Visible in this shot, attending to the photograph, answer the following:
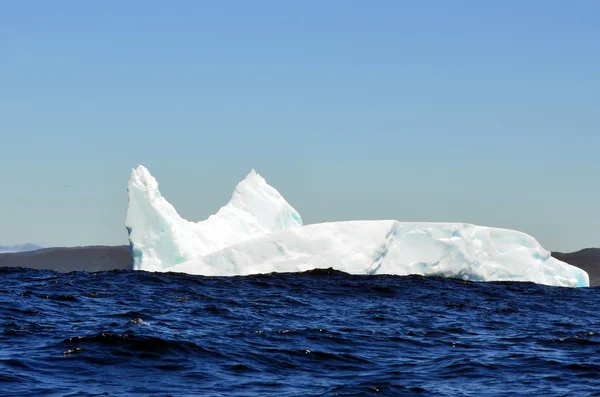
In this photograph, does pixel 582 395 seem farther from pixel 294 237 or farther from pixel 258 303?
pixel 294 237

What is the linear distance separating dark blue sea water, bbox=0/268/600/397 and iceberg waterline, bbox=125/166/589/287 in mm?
3039

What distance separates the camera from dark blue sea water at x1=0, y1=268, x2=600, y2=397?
1065 cm

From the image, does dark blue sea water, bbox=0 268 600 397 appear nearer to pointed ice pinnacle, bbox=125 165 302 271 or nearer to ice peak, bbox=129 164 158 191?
pointed ice pinnacle, bbox=125 165 302 271

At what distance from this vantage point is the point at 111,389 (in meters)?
10.0

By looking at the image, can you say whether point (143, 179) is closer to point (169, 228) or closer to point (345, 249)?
point (169, 228)

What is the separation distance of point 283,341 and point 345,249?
12.9m

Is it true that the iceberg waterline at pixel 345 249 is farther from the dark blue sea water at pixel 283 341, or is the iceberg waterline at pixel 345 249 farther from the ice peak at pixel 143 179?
the dark blue sea water at pixel 283 341

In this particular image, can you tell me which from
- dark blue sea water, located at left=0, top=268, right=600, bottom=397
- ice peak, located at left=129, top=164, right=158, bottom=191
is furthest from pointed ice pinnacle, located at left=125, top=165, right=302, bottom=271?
dark blue sea water, located at left=0, top=268, right=600, bottom=397

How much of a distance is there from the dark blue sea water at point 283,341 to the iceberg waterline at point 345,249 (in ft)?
9.97

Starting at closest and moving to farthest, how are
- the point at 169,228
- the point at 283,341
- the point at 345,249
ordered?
the point at 283,341
the point at 345,249
the point at 169,228

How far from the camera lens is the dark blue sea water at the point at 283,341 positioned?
10.6m

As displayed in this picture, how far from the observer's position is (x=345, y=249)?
26.7 m

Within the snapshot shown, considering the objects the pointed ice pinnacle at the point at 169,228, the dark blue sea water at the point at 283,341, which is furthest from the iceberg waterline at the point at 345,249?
the dark blue sea water at the point at 283,341

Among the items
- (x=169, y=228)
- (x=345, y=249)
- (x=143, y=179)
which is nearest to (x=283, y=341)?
(x=345, y=249)
